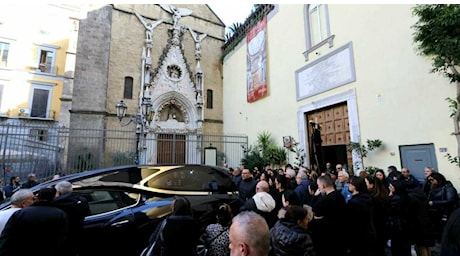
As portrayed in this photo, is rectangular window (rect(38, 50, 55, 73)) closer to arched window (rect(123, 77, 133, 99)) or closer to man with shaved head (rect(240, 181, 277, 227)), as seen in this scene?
arched window (rect(123, 77, 133, 99))

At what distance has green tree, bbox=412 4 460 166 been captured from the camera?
196 inches

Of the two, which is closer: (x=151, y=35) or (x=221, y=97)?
(x=151, y=35)

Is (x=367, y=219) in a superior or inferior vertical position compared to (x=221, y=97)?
inferior

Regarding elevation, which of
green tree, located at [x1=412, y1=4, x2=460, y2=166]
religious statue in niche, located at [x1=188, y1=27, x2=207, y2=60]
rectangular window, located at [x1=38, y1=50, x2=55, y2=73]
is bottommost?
green tree, located at [x1=412, y1=4, x2=460, y2=166]

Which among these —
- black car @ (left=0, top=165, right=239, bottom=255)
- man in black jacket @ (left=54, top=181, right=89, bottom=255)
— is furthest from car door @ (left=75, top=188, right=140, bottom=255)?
man in black jacket @ (left=54, top=181, right=89, bottom=255)

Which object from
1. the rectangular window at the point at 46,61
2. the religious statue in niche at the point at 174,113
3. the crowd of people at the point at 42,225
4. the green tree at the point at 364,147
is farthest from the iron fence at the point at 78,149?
the green tree at the point at 364,147

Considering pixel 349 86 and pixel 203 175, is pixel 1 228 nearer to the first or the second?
pixel 203 175

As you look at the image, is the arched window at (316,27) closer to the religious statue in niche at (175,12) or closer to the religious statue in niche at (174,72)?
the religious statue in niche at (174,72)

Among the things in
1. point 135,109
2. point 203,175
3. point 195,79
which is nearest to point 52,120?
point 135,109

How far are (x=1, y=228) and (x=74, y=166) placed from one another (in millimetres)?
9317

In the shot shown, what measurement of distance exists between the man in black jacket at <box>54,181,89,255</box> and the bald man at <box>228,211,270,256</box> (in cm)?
206

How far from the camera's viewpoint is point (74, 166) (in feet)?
33.9

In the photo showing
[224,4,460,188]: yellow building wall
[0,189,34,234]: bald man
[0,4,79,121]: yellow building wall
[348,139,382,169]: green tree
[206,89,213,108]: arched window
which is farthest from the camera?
[206,89,213,108]: arched window

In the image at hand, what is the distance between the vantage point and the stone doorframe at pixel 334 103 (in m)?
8.12
